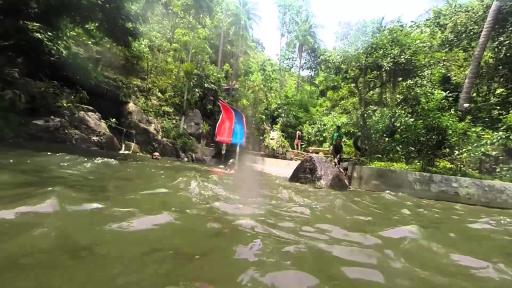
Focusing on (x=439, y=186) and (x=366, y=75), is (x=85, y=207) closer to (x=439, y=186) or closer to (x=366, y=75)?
(x=439, y=186)

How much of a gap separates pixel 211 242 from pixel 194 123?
22154 mm

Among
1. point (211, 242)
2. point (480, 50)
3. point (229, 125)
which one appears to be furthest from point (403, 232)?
point (480, 50)

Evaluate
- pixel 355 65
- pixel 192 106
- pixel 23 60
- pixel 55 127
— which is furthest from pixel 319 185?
pixel 192 106

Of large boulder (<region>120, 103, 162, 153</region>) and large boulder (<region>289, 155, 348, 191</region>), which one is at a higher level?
large boulder (<region>120, 103, 162, 153</region>)

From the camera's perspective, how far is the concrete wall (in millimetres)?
8641

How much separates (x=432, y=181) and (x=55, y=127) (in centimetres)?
1226

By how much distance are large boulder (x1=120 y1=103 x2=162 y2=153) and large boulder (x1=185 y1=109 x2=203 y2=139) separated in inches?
168

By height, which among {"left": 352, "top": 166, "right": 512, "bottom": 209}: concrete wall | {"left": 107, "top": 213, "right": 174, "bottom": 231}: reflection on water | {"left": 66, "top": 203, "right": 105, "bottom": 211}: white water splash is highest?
{"left": 352, "top": 166, "right": 512, "bottom": 209}: concrete wall

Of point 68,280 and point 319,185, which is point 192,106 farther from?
point 68,280

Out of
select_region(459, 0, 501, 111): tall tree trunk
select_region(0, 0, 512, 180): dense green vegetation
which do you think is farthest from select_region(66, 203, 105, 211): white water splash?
select_region(459, 0, 501, 111): tall tree trunk

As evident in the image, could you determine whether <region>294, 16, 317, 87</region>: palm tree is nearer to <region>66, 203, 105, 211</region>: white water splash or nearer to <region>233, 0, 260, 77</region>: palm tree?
<region>233, 0, 260, 77</region>: palm tree

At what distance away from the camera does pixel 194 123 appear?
24875mm

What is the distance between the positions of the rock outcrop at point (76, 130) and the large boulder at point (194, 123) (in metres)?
8.22

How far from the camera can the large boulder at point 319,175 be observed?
9719 millimetres
